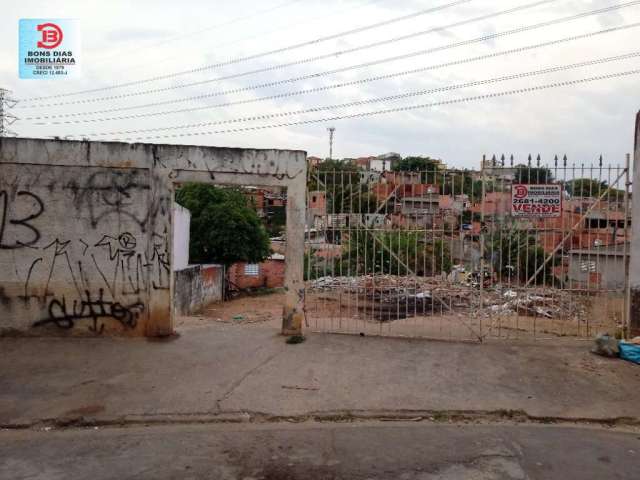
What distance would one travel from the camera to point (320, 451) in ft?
15.3

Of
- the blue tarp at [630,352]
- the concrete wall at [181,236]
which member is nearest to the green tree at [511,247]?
the blue tarp at [630,352]

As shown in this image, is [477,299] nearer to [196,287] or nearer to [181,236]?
[196,287]

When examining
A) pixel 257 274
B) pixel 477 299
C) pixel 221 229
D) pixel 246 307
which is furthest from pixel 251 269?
pixel 477 299

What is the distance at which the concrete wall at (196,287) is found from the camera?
662 inches

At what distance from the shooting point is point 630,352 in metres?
7.22

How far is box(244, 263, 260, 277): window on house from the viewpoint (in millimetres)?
27375

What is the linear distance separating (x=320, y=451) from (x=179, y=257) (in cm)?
1645

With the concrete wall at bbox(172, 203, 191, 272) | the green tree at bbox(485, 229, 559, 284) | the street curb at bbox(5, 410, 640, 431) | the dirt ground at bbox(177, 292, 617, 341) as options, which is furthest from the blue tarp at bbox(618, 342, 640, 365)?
the concrete wall at bbox(172, 203, 191, 272)

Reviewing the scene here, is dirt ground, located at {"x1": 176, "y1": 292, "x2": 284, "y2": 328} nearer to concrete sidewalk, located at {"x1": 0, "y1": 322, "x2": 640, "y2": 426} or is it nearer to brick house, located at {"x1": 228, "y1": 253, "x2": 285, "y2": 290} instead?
brick house, located at {"x1": 228, "y1": 253, "x2": 285, "y2": 290}

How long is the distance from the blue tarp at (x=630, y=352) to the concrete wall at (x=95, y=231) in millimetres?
4540

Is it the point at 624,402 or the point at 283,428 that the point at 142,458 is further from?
the point at 624,402

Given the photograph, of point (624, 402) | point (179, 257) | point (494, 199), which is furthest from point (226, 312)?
point (624, 402)

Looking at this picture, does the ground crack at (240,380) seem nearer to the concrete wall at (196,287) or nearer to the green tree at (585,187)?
the green tree at (585,187)

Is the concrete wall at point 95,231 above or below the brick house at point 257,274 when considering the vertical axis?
above
